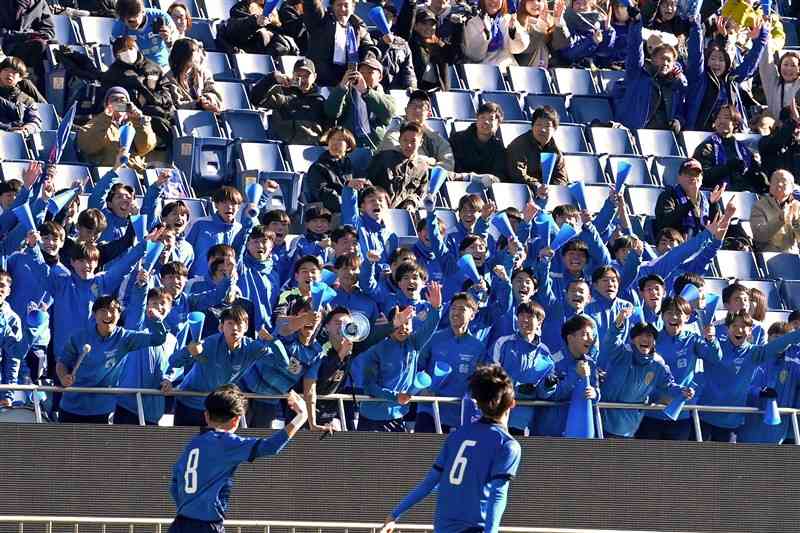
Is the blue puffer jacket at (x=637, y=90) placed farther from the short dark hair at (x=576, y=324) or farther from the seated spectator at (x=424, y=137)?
the short dark hair at (x=576, y=324)

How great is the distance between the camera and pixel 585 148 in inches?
725

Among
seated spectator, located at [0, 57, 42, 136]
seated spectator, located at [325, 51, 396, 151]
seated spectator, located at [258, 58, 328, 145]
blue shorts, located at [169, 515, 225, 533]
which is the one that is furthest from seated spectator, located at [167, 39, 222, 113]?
blue shorts, located at [169, 515, 225, 533]

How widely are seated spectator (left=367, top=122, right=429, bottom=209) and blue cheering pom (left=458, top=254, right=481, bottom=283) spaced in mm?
1704

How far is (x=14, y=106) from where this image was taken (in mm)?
16062

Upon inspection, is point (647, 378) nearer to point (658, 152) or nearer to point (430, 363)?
point (430, 363)

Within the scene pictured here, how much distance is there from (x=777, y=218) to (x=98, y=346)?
22.1 ft

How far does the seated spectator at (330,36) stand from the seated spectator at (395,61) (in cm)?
19

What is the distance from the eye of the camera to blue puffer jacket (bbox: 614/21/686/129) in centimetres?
1867

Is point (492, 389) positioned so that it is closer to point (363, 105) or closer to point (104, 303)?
point (104, 303)

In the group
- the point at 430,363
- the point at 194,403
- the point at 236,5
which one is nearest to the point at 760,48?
the point at 236,5

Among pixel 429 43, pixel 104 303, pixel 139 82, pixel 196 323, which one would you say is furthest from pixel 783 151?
pixel 104 303

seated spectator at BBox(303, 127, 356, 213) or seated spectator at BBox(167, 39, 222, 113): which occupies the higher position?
seated spectator at BBox(167, 39, 222, 113)

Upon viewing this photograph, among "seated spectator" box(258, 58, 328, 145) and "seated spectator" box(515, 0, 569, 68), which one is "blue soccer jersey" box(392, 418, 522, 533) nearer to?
"seated spectator" box(258, 58, 328, 145)

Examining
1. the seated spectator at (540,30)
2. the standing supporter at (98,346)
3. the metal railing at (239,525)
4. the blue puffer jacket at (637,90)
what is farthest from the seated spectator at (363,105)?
the metal railing at (239,525)
